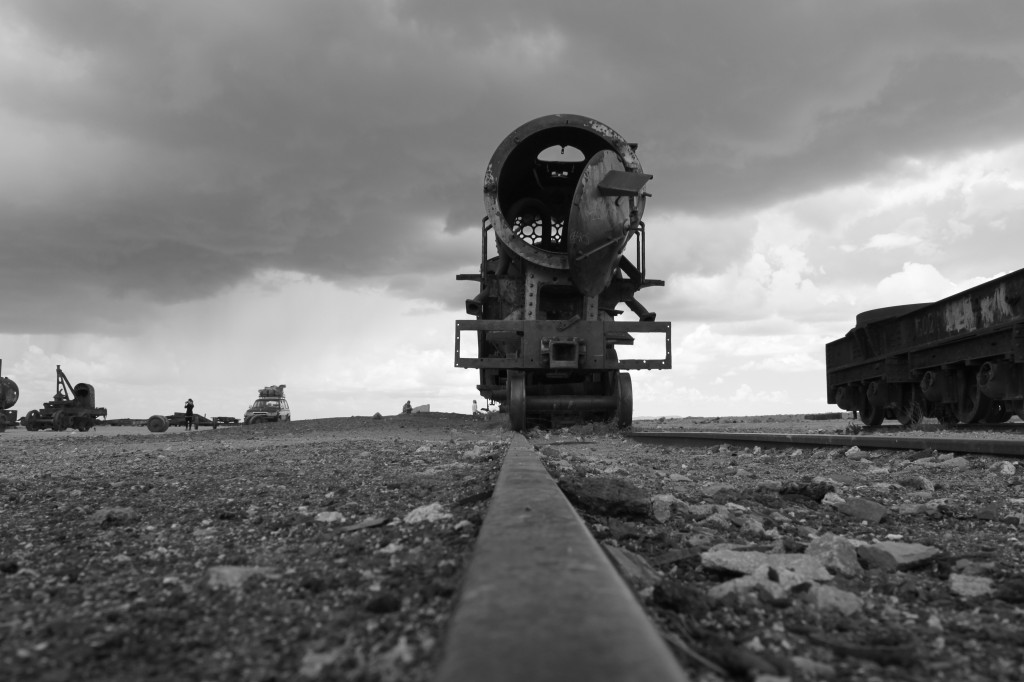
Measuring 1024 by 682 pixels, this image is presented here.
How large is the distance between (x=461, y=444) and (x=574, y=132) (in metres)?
6.23

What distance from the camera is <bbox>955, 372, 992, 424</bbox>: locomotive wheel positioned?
995 centimetres

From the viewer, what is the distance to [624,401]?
11.0 metres

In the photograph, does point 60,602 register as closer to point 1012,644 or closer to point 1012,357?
point 1012,644

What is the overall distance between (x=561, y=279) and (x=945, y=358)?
561 centimetres

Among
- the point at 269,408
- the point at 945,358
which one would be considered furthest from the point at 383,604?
the point at 269,408

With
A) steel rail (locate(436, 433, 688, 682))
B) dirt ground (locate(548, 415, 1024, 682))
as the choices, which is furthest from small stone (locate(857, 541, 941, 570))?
steel rail (locate(436, 433, 688, 682))

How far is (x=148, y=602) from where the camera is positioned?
1.58 meters

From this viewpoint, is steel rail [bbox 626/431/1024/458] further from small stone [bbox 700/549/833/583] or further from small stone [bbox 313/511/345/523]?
small stone [bbox 313/511/345/523]

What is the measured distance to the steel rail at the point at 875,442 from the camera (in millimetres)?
5098

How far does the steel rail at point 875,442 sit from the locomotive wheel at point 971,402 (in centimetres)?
365

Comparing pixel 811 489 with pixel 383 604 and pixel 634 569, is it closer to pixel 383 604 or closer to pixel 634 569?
pixel 634 569

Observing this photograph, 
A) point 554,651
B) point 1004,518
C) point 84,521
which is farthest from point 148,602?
point 1004,518

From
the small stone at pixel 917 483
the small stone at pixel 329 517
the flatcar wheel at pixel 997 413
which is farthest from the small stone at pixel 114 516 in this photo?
the flatcar wheel at pixel 997 413

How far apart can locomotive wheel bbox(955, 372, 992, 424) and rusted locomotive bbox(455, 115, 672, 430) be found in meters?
4.11
